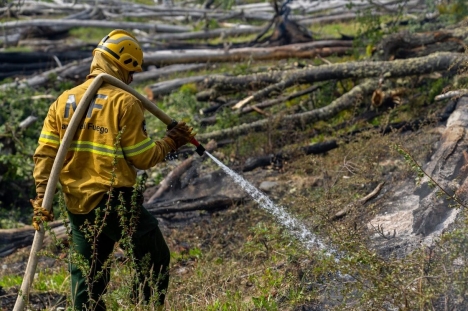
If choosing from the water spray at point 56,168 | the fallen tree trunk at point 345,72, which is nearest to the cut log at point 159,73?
the fallen tree trunk at point 345,72

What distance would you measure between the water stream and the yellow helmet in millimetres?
958

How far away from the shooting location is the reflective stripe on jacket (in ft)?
14.3

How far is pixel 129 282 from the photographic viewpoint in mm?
4422

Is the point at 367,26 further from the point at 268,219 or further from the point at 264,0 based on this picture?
the point at 264,0

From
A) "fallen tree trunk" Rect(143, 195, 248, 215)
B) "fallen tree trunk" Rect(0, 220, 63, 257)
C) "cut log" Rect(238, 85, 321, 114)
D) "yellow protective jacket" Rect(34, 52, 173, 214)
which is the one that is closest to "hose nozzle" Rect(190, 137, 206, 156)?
"yellow protective jacket" Rect(34, 52, 173, 214)

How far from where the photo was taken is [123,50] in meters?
4.62

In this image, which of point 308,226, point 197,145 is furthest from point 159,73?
point 197,145

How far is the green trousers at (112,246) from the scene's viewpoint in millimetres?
4355

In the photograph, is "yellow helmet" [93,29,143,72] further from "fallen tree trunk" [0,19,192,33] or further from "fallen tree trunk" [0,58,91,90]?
"fallen tree trunk" [0,19,192,33]

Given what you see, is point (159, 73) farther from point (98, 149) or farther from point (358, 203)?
point (98, 149)

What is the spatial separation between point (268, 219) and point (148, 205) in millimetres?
1582

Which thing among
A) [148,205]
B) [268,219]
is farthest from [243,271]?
[148,205]

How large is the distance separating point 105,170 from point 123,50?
33.5 inches

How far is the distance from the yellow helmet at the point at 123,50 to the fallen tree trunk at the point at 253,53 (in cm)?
678
